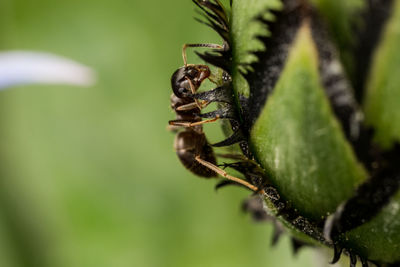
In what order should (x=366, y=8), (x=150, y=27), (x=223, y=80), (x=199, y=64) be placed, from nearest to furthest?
(x=366, y=8) → (x=223, y=80) → (x=199, y=64) → (x=150, y=27)

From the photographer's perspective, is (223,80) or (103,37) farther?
(103,37)

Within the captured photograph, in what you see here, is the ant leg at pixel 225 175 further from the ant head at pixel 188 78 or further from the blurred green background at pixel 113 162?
the blurred green background at pixel 113 162

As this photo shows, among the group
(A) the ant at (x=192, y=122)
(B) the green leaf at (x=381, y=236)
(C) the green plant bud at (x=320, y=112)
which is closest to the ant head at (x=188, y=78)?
(A) the ant at (x=192, y=122)

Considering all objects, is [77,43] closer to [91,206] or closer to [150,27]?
[150,27]

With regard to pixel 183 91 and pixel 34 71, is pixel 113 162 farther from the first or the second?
pixel 183 91

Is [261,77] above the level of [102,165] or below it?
above

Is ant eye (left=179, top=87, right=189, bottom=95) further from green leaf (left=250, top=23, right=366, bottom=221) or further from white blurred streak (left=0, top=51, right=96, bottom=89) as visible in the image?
white blurred streak (left=0, top=51, right=96, bottom=89)

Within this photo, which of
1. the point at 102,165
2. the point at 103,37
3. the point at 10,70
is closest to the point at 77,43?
the point at 103,37

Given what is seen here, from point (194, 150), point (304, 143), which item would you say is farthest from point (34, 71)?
point (304, 143)
